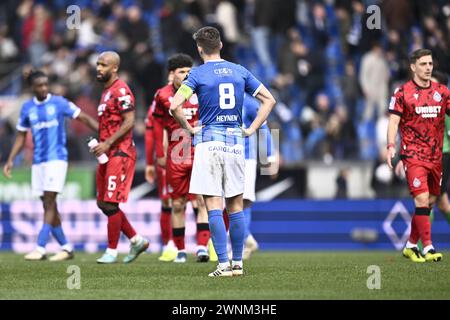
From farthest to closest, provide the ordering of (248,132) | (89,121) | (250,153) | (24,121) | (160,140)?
(24,121) → (250,153) → (89,121) → (160,140) → (248,132)

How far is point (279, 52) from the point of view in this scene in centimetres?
2392

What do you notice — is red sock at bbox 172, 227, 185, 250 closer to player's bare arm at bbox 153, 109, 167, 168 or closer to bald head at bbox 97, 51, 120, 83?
player's bare arm at bbox 153, 109, 167, 168

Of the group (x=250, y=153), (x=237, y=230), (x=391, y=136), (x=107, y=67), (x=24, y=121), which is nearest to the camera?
(x=237, y=230)

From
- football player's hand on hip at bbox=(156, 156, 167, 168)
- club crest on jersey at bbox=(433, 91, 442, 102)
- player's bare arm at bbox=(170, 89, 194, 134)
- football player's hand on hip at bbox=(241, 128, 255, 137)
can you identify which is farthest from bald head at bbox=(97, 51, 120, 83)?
club crest on jersey at bbox=(433, 91, 442, 102)

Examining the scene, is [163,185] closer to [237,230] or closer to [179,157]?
[179,157]

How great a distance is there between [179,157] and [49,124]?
2.51m

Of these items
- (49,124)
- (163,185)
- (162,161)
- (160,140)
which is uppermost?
(49,124)

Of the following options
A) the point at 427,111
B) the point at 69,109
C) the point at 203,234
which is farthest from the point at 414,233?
the point at 69,109

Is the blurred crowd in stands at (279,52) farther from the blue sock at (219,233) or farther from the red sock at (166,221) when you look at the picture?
the blue sock at (219,233)

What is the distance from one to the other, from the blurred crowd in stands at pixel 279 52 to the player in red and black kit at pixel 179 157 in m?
6.70

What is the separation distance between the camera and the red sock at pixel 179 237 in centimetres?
1448

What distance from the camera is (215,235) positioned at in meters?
11.1
